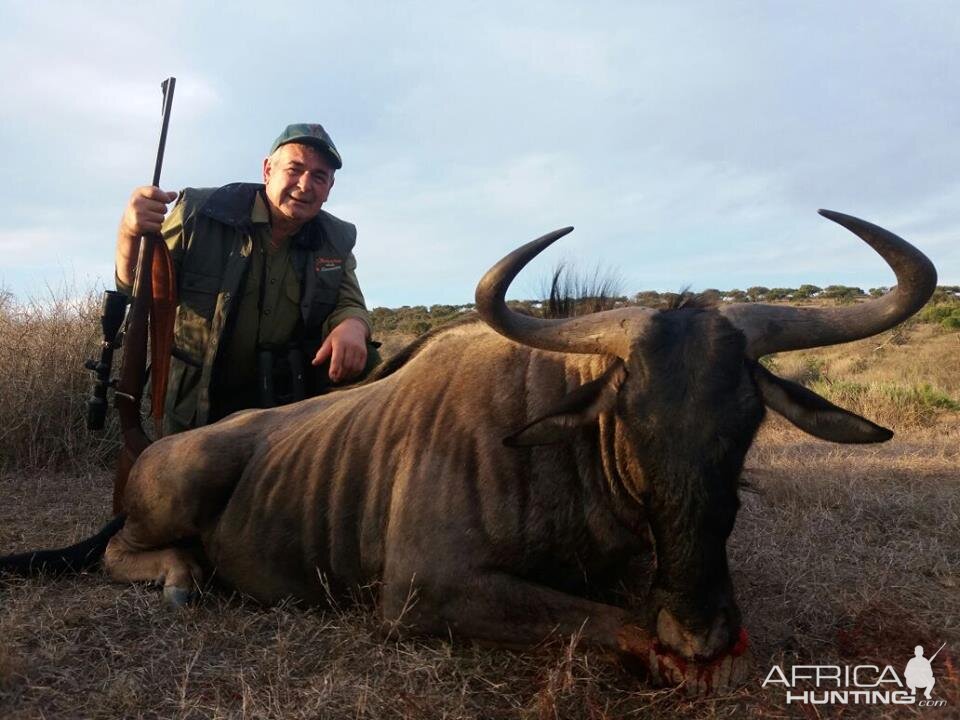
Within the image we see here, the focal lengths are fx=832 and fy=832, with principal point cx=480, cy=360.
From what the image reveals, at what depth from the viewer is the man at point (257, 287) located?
5.46 meters

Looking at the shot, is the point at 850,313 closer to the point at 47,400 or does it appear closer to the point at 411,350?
the point at 411,350

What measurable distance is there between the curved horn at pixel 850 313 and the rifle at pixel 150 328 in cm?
348

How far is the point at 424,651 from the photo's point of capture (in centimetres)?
291

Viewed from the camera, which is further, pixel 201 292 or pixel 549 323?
pixel 201 292

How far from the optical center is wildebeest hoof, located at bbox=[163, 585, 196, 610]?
353 centimetres

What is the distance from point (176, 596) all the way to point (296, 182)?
2970 mm

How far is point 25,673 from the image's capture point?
2709mm

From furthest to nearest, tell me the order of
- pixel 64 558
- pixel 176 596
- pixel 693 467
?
1. pixel 64 558
2. pixel 176 596
3. pixel 693 467

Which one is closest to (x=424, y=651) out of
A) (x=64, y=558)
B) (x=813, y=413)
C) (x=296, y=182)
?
(x=813, y=413)

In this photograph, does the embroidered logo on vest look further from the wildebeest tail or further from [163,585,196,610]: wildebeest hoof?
[163,585,196,610]: wildebeest hoof

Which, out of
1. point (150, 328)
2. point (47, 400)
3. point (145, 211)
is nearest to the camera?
point (145, 211)

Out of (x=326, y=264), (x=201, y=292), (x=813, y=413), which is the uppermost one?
(x=326, y=264)

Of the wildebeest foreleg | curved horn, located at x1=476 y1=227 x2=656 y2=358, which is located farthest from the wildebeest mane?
the wildebeest foreleg

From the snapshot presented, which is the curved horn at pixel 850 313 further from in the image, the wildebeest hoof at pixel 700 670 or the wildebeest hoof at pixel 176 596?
the wildebeest hoof at pixel 176 596
